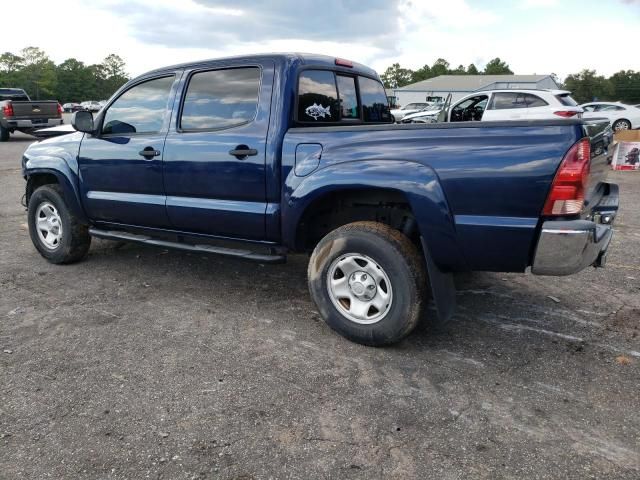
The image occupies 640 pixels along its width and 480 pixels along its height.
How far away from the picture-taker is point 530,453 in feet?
7.73

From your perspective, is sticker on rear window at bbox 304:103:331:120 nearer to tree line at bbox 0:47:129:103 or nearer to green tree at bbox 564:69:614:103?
green tree at bbox 564:69:614:103

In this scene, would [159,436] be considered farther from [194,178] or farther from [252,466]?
[194,178]

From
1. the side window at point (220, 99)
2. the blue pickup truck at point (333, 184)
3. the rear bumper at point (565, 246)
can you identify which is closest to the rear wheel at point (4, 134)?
the blue pickup truck at point (333, 184)

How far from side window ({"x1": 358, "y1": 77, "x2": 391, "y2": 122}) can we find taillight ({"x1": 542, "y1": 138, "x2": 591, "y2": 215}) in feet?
7.25

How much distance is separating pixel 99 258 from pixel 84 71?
11790cm

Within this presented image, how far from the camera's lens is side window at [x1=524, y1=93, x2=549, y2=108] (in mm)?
12805

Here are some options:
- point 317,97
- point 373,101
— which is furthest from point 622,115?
point 317,97

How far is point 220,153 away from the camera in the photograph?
3.78 m

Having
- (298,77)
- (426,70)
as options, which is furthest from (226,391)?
(426,70)

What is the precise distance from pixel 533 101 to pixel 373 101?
Answer: 32.0ft

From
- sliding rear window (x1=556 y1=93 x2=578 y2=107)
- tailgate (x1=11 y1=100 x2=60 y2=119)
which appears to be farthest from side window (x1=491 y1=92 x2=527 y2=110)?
tailgate (x1=11 y1=100 x2=60 y2=119)

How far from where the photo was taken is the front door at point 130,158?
13.8 ft

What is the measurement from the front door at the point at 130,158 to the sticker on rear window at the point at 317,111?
1177 millimetres

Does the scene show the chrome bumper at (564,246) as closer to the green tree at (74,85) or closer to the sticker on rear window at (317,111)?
the sticker on rear window at (317,111)
